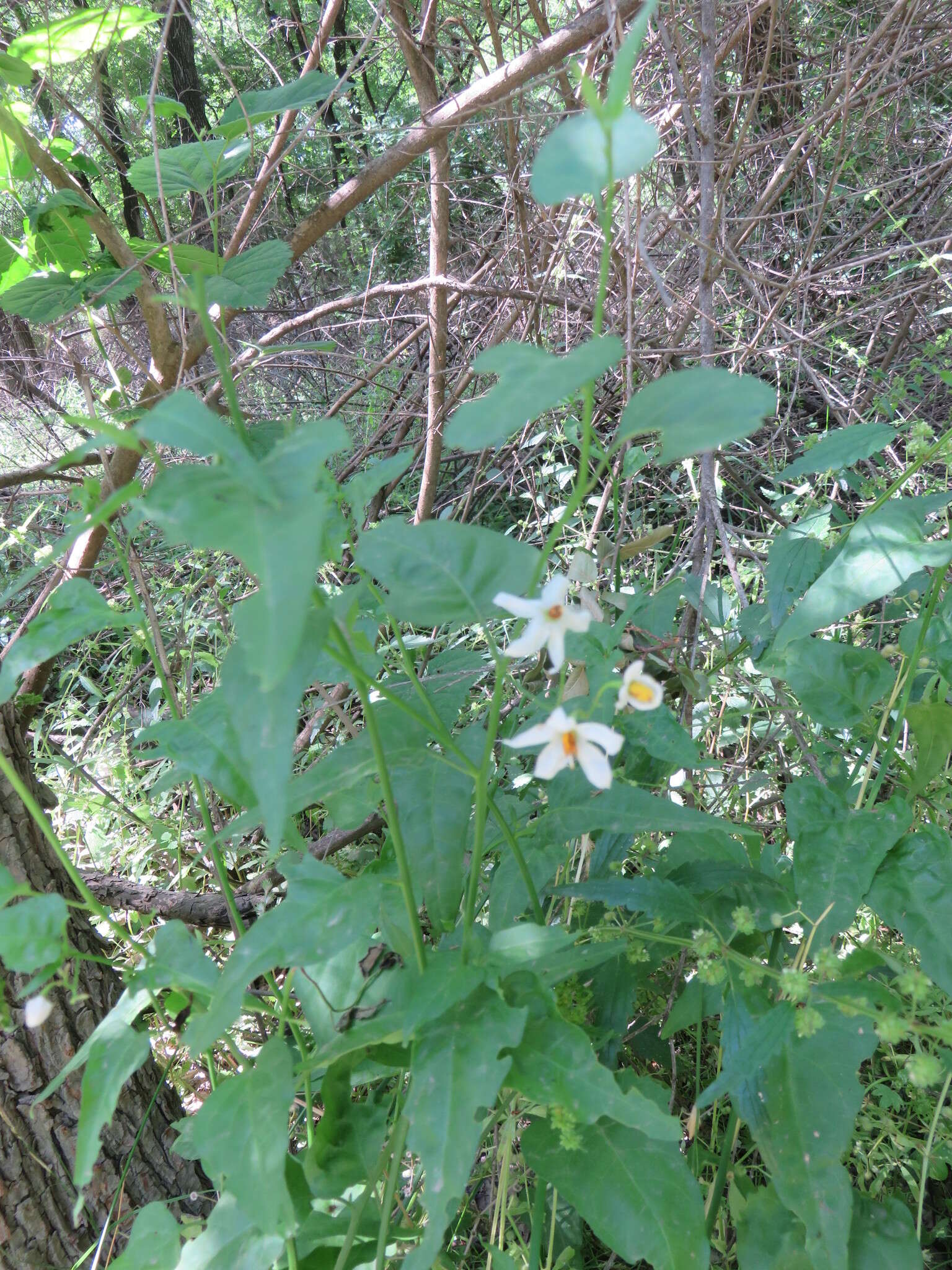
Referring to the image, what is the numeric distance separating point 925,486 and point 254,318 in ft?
8.03

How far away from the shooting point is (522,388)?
0.45 meters

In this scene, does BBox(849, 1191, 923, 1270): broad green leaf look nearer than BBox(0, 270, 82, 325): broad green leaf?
Yes

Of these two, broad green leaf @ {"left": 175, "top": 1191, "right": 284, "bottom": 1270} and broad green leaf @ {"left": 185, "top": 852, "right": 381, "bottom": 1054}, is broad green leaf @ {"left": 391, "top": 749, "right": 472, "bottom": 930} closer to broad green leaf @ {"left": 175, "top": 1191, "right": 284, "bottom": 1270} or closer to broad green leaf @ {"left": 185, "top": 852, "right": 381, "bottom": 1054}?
broad green leaf @ {"left": 185, "top": 852, "right": 381, "bottom": 1054}

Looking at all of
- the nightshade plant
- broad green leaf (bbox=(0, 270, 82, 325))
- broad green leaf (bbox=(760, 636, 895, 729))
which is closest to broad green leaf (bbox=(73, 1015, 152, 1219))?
the nightshade plant

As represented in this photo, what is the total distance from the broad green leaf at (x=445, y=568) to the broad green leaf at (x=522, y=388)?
4.7 inches

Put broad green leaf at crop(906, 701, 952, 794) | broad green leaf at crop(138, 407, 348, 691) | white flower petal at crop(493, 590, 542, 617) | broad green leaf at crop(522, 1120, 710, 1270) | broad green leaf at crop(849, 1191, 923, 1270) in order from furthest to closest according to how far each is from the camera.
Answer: broad green leaf at crop(906, 701, 952, 794), broad green leaf at crop(849, 1191, 923, 1270), broad green leaf at crop(522, 1120, 710, 1270), white flower petal at crop(493, 590, 542, 617), broad green leaf at crop(138, 407, 348, 691)

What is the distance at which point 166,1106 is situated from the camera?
1.23 meters

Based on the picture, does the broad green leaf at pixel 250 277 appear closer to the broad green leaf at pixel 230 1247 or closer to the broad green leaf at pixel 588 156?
the broad green leaf at pixel 588 156

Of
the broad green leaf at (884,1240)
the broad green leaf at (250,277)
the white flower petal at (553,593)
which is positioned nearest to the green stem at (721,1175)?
the broad green leaf at (884,1240)

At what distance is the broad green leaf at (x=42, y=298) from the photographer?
1.18 m

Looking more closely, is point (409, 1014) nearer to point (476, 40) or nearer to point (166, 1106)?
point (166, 1106)

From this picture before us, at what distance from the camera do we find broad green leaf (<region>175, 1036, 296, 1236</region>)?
0.62m

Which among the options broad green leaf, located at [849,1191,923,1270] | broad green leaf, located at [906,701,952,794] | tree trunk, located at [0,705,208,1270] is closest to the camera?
broad green leaf, located at [849,1191,923,1270]

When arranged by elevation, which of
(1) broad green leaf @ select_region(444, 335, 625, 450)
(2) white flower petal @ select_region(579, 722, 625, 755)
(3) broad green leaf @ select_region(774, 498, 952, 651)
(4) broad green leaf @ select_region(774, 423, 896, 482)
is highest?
(1) broad green leaf @ select_region(444, 335, 625, 450)
